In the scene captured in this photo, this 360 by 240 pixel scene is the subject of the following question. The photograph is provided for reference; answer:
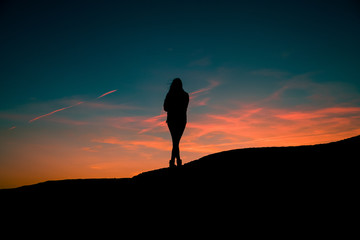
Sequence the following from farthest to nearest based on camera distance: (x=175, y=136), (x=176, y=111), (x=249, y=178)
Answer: (x=175, y=136)
(x=176, y=111)
(x=249, y=178)

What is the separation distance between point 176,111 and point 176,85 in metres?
0.96

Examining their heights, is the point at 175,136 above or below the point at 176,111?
below

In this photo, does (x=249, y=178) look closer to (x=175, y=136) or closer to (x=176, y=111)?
(x=175, y=136)

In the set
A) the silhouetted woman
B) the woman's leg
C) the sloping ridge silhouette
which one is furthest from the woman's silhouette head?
the sloping ridge silhouette

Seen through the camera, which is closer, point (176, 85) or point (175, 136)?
point (176, 85)

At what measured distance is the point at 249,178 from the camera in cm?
537

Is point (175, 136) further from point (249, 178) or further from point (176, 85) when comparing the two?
point (249, 178)

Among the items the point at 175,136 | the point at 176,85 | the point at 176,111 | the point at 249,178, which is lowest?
the point at 249,178

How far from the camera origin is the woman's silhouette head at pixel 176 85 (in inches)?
329

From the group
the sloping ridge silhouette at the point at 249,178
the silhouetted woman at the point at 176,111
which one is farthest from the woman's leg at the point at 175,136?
the sloping ridge silhouette at the point at 249,178

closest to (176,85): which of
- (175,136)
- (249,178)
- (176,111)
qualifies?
(176,111)

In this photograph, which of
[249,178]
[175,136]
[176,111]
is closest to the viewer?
[249,178]

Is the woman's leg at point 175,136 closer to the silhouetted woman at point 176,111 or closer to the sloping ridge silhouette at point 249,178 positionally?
the silhouetted woman at point 176,111

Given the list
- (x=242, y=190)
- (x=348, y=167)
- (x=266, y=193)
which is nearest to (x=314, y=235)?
(x=266, y=193)
